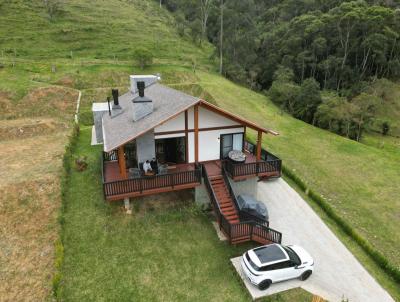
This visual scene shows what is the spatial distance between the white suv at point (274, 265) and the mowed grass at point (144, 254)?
765mm

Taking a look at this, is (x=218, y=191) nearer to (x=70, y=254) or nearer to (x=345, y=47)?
(x=70, y=254)

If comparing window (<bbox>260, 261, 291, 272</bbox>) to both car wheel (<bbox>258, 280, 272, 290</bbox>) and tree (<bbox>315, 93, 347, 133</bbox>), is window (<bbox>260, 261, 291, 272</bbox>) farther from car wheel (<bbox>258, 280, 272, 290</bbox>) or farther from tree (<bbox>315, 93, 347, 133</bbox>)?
tree (<bbox>315, 93, 347, 133</bbox>)

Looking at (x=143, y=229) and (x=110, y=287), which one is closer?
(x=110, y=287)

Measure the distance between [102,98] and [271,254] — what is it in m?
28.8

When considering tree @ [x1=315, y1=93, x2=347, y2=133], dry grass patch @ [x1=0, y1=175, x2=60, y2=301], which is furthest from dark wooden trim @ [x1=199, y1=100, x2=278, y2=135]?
tree @ [x1=315, y1=93, x2=347, y2=133]

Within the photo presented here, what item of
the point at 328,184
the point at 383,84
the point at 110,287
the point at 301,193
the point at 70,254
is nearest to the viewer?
the point at 110,287

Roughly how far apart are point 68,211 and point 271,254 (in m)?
11.9

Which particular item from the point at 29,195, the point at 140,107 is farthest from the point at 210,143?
the point at 29,195

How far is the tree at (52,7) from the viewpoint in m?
58.6

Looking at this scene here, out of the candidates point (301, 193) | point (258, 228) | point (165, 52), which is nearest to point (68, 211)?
point (258, 228)

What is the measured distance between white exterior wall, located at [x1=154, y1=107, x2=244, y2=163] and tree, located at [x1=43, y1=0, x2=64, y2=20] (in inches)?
2116

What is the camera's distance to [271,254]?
538 inches

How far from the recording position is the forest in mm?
39875

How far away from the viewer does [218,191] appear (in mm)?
17234
